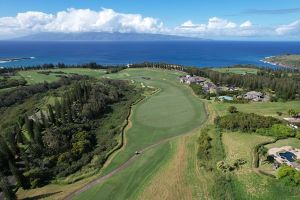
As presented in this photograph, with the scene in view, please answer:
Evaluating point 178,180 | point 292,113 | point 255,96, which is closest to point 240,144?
point 178,180

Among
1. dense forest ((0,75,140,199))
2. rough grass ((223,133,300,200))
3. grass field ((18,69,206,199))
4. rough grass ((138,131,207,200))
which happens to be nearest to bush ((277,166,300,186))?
rough grass ((223,133,300,200))

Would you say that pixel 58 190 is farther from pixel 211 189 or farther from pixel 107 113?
pixel 107 113

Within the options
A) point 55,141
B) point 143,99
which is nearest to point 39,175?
point 55,141

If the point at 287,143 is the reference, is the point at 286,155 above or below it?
below

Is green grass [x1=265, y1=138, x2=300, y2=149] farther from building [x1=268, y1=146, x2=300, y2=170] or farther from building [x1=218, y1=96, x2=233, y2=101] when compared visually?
building [x1=218, y1=96, x2=233, y2=101]

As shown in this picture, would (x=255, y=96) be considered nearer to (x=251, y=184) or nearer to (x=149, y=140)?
(x=149, y=140)

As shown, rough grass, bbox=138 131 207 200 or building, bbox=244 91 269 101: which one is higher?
building, bbox=244 91 269 101
